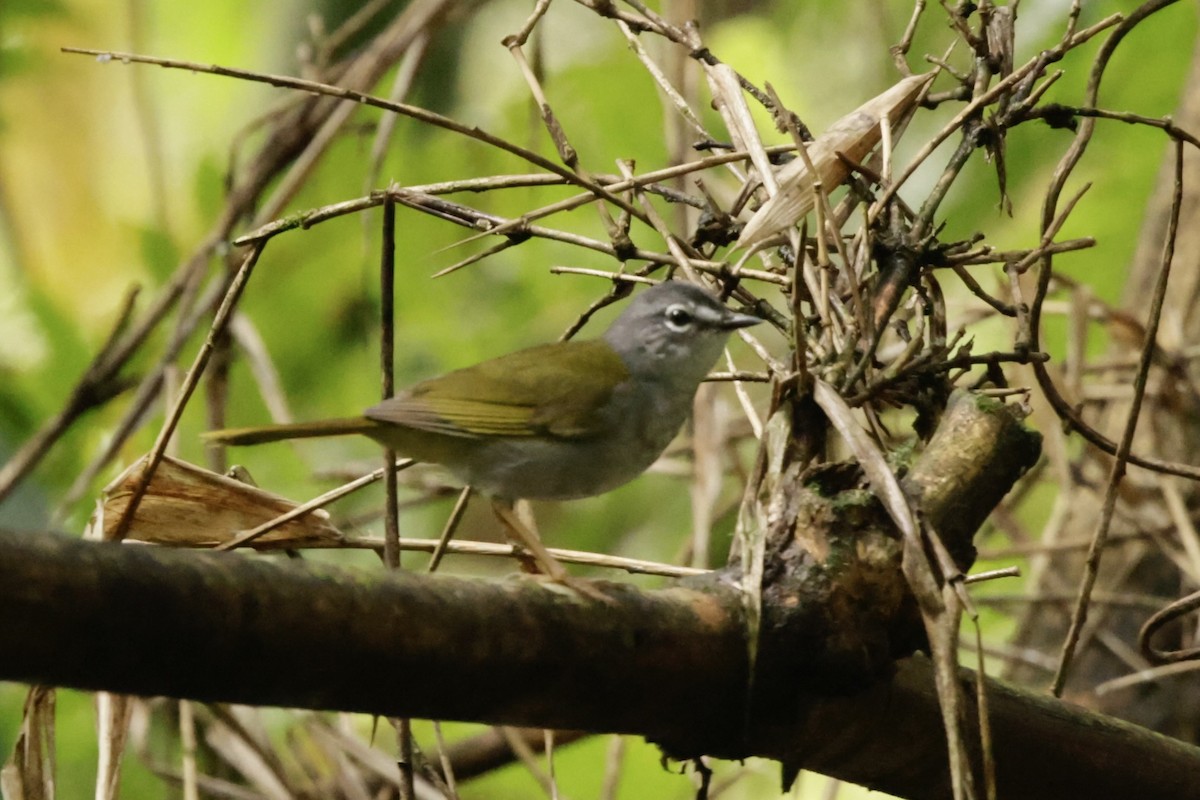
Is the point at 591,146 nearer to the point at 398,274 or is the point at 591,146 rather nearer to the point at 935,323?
the point at 398,274

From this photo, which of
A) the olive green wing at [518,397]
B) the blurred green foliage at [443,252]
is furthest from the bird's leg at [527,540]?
the blurred green foliage at [443,252]

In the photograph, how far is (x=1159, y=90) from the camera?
4.19m

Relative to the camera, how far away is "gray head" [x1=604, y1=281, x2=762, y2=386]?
2191 millimetres

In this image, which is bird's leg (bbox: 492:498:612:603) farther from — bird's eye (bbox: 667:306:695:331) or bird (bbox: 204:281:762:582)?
bird's eye (bbox: 667:306:695:331)

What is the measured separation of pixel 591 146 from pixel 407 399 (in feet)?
9.24

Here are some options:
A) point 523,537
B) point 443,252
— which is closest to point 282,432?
point 523,537

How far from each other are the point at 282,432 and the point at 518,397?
474 mm

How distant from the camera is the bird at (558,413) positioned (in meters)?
2.13

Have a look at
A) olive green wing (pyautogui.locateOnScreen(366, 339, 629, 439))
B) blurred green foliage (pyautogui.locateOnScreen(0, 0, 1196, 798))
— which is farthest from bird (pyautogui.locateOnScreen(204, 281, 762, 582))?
blurred green foliage (pyautogui.locateOnScreen(0, 0, 1196, 798))

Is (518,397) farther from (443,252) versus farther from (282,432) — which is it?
(443,252)

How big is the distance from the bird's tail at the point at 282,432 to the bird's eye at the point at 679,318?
1.91 ft

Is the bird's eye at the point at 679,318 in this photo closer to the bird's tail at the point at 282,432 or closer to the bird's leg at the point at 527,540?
the bird's leg at the point at 527,540

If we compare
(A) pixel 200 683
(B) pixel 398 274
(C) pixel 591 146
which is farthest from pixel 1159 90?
(A) pixel 200 683

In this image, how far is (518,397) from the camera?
7.29 ft
